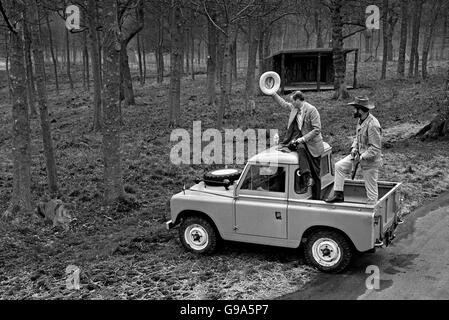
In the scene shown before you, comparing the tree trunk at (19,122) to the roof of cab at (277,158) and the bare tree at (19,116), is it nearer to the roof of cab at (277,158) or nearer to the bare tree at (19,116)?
the bare tree at (19,116)

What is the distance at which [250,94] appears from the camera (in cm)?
2562

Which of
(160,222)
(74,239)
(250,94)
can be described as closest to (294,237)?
(160,222)

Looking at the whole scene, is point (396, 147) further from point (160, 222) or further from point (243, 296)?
point (243, 296)

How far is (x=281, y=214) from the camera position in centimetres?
796

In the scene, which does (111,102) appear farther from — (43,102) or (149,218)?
(149,218)

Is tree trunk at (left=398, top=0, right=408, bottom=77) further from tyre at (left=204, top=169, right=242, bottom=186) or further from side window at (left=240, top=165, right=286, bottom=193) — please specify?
side window at (left=240, top=165, right=286, bottom=193)

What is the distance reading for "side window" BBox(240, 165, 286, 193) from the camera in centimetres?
809

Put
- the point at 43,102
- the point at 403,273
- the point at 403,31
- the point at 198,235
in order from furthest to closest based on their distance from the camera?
the point at 403,31
the point at 43,102
the point at 198,235
the point at 403,273

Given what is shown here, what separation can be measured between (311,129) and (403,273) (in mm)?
2787

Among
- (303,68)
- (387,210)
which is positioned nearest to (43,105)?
(387,210)

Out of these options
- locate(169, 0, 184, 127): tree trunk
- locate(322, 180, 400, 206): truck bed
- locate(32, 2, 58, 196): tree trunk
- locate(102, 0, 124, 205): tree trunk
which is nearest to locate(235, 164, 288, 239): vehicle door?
locate(322, 180, 400, 206): truck bed

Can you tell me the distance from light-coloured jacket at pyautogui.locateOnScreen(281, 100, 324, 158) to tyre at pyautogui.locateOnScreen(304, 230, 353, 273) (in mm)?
1406

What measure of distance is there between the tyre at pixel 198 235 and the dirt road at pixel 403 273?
194 centimetres

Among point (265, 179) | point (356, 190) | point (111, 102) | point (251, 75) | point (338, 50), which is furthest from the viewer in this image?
point (338, 50)
